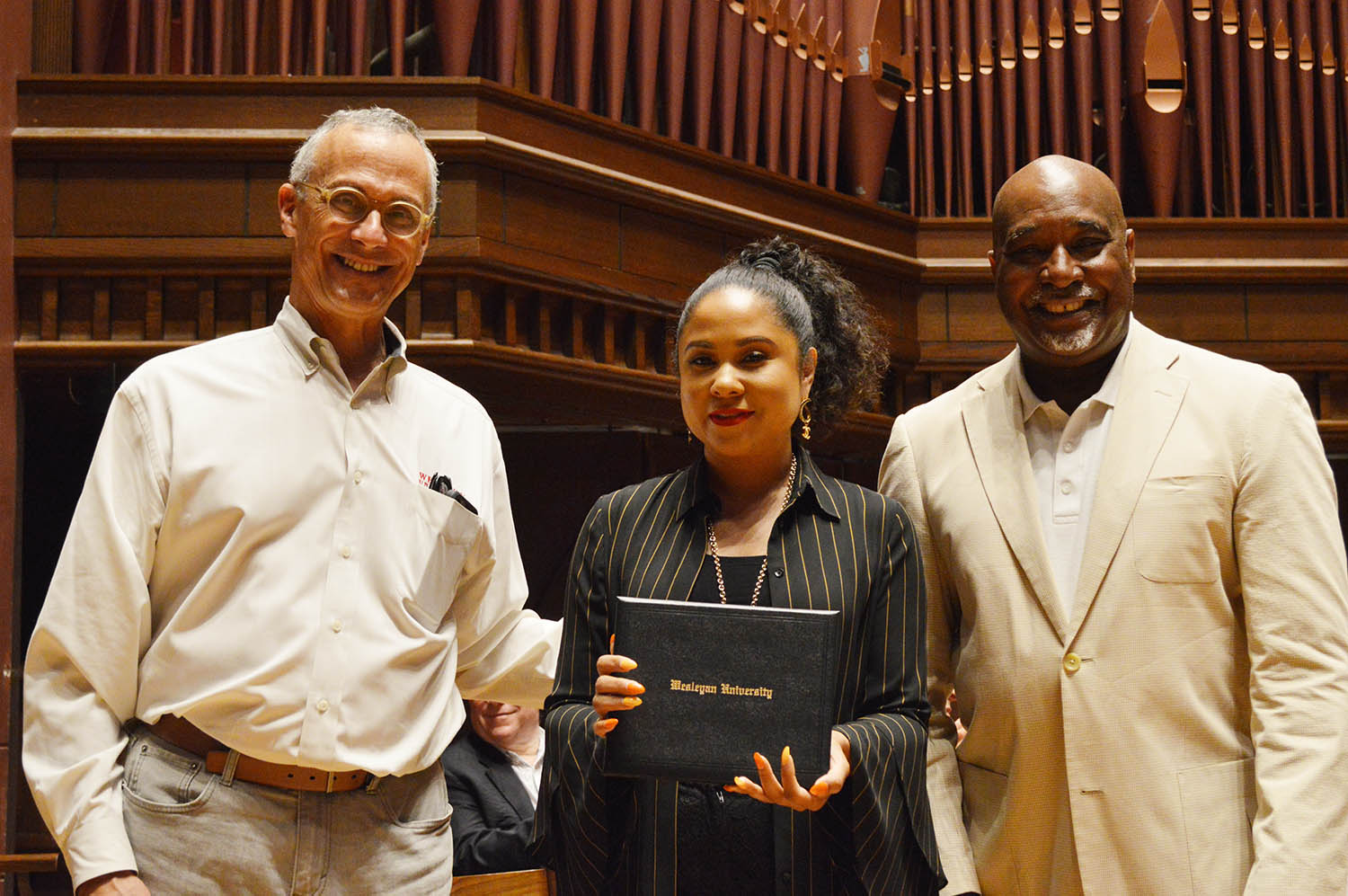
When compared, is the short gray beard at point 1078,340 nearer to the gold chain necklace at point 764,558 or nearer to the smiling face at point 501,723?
the gold chain necklace at point 764,558

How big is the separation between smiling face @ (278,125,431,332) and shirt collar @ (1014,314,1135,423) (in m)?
1.08

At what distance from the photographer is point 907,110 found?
470 cm

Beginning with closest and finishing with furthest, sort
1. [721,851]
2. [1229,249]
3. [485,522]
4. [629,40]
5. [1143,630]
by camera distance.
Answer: [721,851] < [1143,630] < [485,522] < [629,40] < [1229,249]

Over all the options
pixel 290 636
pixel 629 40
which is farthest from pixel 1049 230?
pixel 629 40

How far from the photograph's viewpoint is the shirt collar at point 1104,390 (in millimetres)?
2369

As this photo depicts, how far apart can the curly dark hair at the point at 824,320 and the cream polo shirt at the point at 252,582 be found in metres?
0.60

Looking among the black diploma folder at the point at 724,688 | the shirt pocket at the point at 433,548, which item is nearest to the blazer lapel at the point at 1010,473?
the black diploma folder at the point at 724,688

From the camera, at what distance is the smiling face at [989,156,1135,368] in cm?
234

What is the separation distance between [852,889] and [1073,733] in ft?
1.40

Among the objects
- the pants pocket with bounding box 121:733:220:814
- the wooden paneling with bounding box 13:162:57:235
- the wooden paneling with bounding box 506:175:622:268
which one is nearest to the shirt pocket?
the pants pocket with bounding box 121:733:220:814

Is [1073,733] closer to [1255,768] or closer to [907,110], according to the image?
[1255,768]

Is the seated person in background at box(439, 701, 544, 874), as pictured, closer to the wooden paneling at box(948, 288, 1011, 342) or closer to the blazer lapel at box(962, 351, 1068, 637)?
the wooden paneling at box(948, 288, 1011, 342)

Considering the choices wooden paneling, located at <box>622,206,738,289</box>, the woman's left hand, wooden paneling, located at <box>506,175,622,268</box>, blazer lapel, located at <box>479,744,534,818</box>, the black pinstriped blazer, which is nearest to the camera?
the woman's left hand

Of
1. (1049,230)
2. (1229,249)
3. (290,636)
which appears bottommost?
(290,636)
